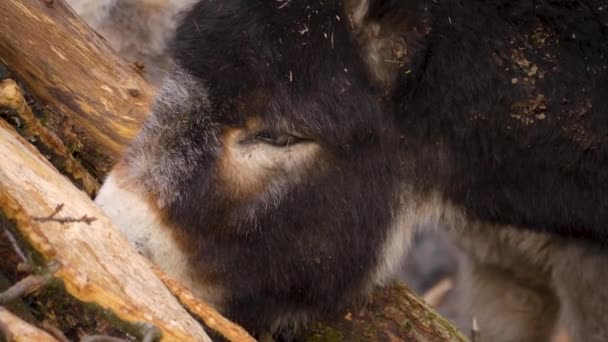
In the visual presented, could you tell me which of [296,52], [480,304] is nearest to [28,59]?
[296,52]

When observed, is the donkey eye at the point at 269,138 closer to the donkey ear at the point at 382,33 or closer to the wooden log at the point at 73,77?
the donkey ear at the point at 382,33

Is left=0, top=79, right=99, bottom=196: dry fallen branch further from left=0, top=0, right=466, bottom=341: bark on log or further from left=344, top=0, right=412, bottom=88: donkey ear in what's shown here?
left=344, top=0, right=412, bottom=88: donkey ear

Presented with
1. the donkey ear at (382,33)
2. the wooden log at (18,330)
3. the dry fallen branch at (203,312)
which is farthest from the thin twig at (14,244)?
the donkey ear at (382,33)

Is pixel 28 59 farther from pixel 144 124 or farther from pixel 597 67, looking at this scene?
pixel 597 67

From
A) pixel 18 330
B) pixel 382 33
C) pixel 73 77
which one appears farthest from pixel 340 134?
pixel 18 330

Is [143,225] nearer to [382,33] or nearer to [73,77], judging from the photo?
[73,77]
